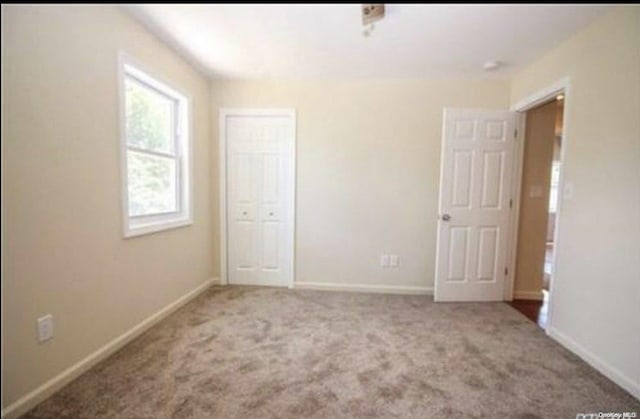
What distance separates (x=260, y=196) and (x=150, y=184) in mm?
1221

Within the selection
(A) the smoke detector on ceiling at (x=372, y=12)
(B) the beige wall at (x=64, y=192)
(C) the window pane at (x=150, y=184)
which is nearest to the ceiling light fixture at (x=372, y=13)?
(A) the smoke detector on ceiling at (x=372, y=12)

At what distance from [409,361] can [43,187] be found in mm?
2442

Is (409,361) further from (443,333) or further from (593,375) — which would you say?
(593,375)

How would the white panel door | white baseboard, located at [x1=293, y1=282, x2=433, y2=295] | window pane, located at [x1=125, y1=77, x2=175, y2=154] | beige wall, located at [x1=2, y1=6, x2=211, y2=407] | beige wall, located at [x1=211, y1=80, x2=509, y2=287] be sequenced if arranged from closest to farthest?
1. beige wall, located at [x1=2, y1=6, x2=211, y2=407]
2. window pane, located at [x1=125, y1=77, x2=175, y2=154]
3. the white panel door
4. beige wall, located at [x1=211, y1=80, x2=509, y2=287]
5. white baseboard, located at [x1=293, y1=282, x2=433, y2=295]

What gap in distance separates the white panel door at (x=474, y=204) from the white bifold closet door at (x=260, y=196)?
1.69 meters

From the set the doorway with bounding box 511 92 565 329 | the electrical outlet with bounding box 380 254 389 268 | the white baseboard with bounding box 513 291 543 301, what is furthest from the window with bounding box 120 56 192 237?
the white baseboard with bounding box 513 291 543 301

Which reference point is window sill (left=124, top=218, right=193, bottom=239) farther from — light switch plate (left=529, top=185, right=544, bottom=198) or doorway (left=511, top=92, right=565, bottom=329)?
light switch plate (left=529, top=185, right=544, bottom=198)

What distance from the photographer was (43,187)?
1.67 m

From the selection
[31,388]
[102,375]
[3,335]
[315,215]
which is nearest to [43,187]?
[3,335]

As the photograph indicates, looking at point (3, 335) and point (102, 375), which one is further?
point (102, 375)

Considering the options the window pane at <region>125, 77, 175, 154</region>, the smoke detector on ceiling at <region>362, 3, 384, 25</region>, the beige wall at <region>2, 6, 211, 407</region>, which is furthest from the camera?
the window pane at <region>125, 77, 175, 154</region>

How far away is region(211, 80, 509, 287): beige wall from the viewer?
345cm

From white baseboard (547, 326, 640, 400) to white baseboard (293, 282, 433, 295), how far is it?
4.11ft

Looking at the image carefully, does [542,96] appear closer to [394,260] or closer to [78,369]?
[394,260]
